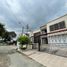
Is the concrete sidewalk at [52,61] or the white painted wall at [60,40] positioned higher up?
the white painted wall at [60,40]

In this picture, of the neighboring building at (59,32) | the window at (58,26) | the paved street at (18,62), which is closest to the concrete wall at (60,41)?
the neighboring building at (59,32)

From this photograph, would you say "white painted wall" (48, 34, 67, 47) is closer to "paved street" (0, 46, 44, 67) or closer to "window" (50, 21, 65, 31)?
"window" (50, 21, 65, 31)

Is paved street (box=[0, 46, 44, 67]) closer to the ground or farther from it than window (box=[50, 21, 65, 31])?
closer to the ground

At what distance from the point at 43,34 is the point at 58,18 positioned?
11.1m

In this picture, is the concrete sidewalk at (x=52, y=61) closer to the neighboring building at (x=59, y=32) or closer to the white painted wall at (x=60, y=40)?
the white painted wall at (x=60, y=40)

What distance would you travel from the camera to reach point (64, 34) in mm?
25766

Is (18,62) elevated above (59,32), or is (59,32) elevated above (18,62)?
(59,32)

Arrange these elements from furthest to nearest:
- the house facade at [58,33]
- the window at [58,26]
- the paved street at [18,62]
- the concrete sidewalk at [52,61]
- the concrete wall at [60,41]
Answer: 1. the window at [58,26]
2. the house facade at [58,33]
3. the concrete wall at [60,41]
4. the paved street at [18,62]
5. the concrete sidewalk at [52,61]

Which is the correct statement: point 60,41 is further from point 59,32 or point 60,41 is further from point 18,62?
point 18,62

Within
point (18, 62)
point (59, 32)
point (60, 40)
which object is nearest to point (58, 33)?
point (59, 32)

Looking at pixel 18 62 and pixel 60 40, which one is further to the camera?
pixel 60 40

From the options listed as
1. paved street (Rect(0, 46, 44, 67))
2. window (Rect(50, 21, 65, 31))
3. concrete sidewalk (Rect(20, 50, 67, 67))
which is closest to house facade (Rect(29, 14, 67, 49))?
window (Rect(50, 21, 65, 31))

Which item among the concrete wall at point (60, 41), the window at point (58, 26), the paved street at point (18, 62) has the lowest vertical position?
the paved street at point (18, 62)

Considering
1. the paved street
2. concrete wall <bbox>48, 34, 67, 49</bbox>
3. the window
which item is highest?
the window
